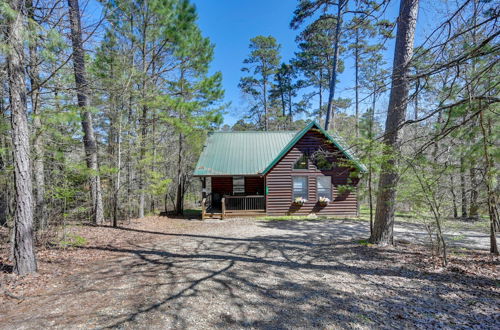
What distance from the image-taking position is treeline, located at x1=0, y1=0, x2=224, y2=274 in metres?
4.27

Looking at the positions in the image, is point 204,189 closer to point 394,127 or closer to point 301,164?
point 301,164

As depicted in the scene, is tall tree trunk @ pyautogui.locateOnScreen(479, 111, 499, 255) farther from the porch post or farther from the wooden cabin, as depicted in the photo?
the porch post

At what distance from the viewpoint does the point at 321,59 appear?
791 inches

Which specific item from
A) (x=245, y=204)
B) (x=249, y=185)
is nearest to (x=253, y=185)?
(x=249, y=185)

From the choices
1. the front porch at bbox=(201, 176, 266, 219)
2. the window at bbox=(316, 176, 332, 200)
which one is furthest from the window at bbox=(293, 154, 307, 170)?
the front porch at bbox=(201, 176, 266, 219)

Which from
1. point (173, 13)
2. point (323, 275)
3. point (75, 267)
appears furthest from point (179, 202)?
point (323, 275)

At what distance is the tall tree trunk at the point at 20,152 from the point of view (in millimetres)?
4117

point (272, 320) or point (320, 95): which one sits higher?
point (320, 95)

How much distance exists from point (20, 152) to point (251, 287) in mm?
4940

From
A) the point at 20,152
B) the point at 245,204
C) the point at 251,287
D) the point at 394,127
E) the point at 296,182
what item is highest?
the point at 394,127

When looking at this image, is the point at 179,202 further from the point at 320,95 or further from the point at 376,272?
the point at 320,95

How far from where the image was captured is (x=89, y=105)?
349 inches

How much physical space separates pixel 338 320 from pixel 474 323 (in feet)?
6.07

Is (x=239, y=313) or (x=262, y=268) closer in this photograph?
(x=239, y=313)
